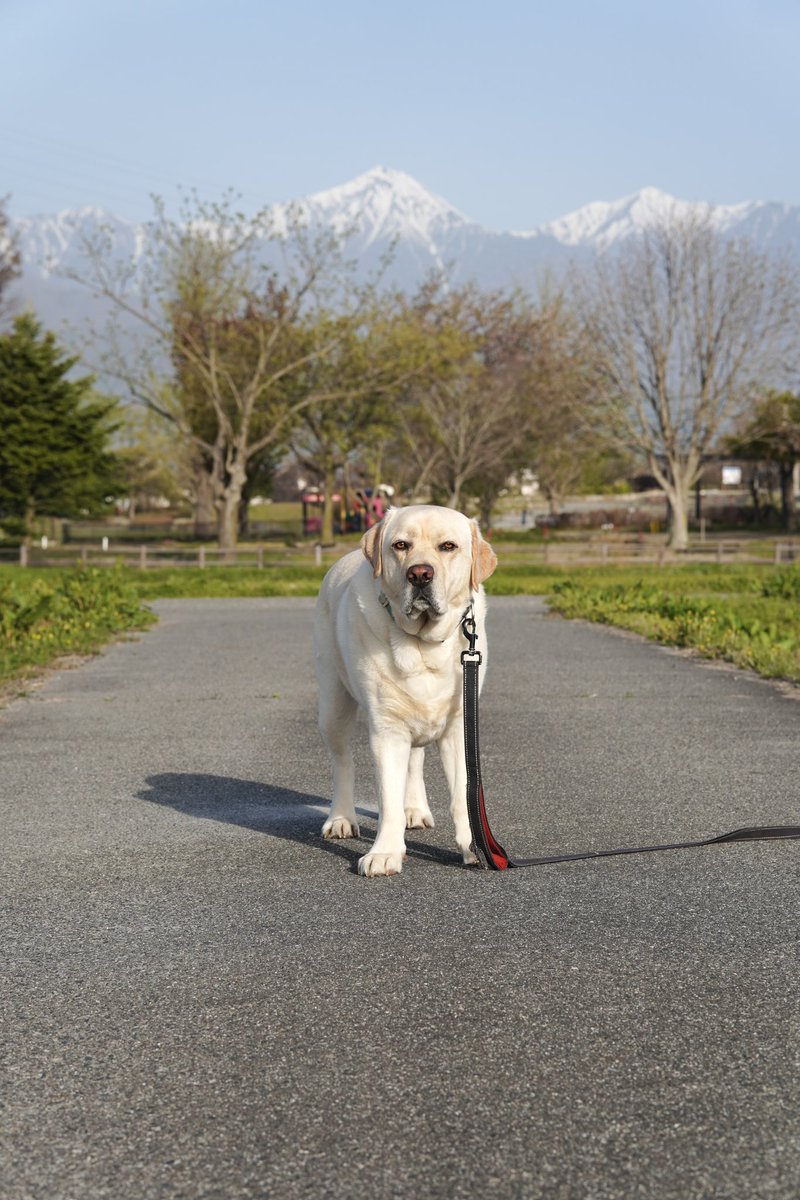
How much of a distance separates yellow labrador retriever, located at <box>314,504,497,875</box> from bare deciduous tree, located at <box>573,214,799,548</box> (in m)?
50.8

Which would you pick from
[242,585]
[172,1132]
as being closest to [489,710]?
[172,1132]

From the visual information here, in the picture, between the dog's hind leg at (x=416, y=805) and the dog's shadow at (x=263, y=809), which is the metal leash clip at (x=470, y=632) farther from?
the dog's hind leg at (x=416, y=805)

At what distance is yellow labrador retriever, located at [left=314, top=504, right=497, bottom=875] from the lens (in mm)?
5383

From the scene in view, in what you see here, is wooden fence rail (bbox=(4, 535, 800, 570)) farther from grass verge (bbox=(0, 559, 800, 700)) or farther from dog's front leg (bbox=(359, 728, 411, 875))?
dog's front leg (bbox=(359, 728, 411, 875))

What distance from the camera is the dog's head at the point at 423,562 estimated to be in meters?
5.34

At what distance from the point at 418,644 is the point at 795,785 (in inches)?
127

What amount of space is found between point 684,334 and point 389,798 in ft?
175

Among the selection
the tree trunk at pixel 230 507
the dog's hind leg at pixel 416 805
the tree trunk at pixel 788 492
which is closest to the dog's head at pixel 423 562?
the dog's hind leg at pixel 416 805

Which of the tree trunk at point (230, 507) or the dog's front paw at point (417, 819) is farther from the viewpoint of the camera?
the tree trunk at point (230, 507)

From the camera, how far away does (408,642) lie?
18.2 ft

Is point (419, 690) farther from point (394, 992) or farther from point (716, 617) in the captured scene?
point (716, 617)

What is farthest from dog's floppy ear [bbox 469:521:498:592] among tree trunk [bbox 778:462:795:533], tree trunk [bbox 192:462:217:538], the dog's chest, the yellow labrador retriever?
tree trunk [bbox 778:462:795:533]

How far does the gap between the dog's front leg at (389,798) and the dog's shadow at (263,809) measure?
28 centimetres

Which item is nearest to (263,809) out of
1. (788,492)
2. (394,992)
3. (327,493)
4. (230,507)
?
(394,992)
